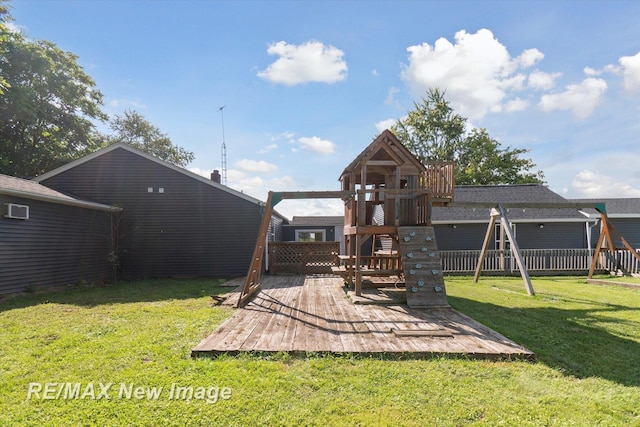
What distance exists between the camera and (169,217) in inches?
476

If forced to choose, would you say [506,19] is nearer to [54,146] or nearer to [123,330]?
[123,330]

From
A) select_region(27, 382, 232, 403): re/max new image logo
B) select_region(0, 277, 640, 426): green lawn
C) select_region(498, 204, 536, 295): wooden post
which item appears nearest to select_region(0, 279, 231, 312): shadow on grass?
select_region(0, 277, 640, 426): green lawn

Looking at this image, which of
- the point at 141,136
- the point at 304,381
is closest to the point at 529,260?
the point at 304,381

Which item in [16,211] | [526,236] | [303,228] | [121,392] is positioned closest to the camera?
[121,392]

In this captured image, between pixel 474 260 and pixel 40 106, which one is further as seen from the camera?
pixel 40 106

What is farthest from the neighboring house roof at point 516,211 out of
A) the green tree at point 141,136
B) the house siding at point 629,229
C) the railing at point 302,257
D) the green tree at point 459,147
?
the green tree at point 141,136

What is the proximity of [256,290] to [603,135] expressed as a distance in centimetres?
1550

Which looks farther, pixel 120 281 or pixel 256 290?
pixel 120 281

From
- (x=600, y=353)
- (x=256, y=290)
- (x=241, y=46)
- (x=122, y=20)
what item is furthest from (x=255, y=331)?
(x=122, y=20)

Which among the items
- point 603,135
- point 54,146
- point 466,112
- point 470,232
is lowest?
point 470,232

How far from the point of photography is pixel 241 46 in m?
9.82

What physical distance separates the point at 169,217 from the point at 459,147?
90.6 feet

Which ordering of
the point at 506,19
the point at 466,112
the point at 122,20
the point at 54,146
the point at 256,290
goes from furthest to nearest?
1. the point at 466,112
2. the point at 54,146
3. the point at 122,20
4. the point at 506,19
5. the point at 256,290

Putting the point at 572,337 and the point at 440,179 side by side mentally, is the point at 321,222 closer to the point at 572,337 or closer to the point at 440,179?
the point at 440,179
